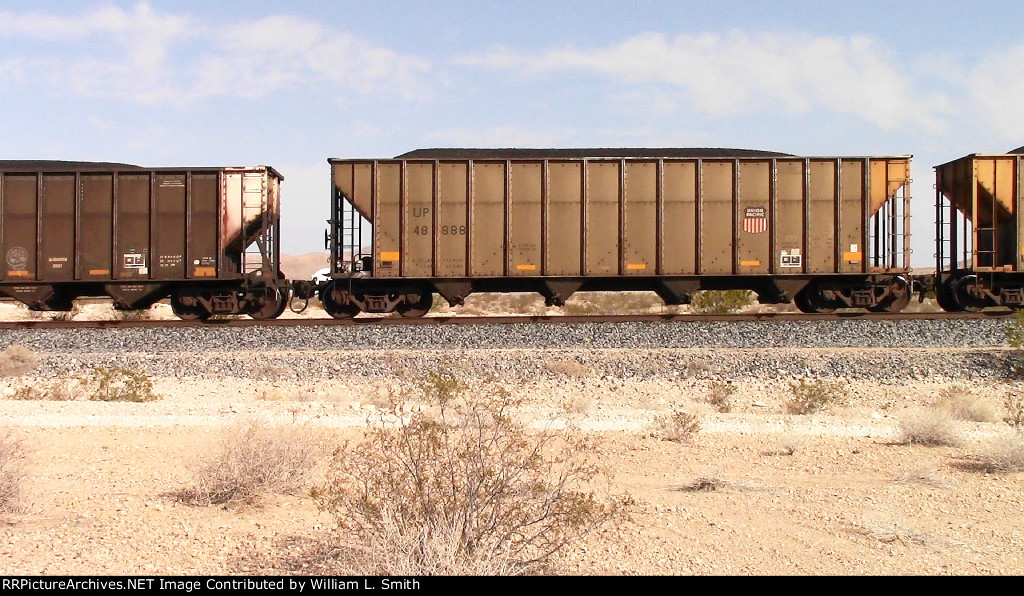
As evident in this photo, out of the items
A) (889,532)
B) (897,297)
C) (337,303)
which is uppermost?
(897,297)

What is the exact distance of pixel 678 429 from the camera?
27.7 feet

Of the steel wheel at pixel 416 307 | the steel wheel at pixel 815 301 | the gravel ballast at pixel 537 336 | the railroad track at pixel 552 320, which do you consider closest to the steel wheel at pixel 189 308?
the railroad track at pixel 552 320

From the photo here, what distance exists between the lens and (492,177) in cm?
1706

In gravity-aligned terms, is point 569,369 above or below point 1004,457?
above

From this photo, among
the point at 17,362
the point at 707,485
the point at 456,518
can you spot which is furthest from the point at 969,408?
the point at 17,362

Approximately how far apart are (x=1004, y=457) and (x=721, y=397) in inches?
153

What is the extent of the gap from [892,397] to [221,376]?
381 inches

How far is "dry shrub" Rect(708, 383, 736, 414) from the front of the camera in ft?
33.6

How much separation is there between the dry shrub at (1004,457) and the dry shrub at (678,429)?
2603 millimetres

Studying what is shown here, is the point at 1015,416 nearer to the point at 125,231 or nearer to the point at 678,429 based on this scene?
the point at 678,429

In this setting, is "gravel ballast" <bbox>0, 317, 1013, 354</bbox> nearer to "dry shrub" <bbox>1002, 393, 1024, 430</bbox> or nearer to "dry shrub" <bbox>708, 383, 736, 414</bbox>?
"dry shrub" <bbox>708, 383, 736, 414</bbox>

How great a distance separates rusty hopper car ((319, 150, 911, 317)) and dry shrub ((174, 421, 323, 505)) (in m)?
10.5
